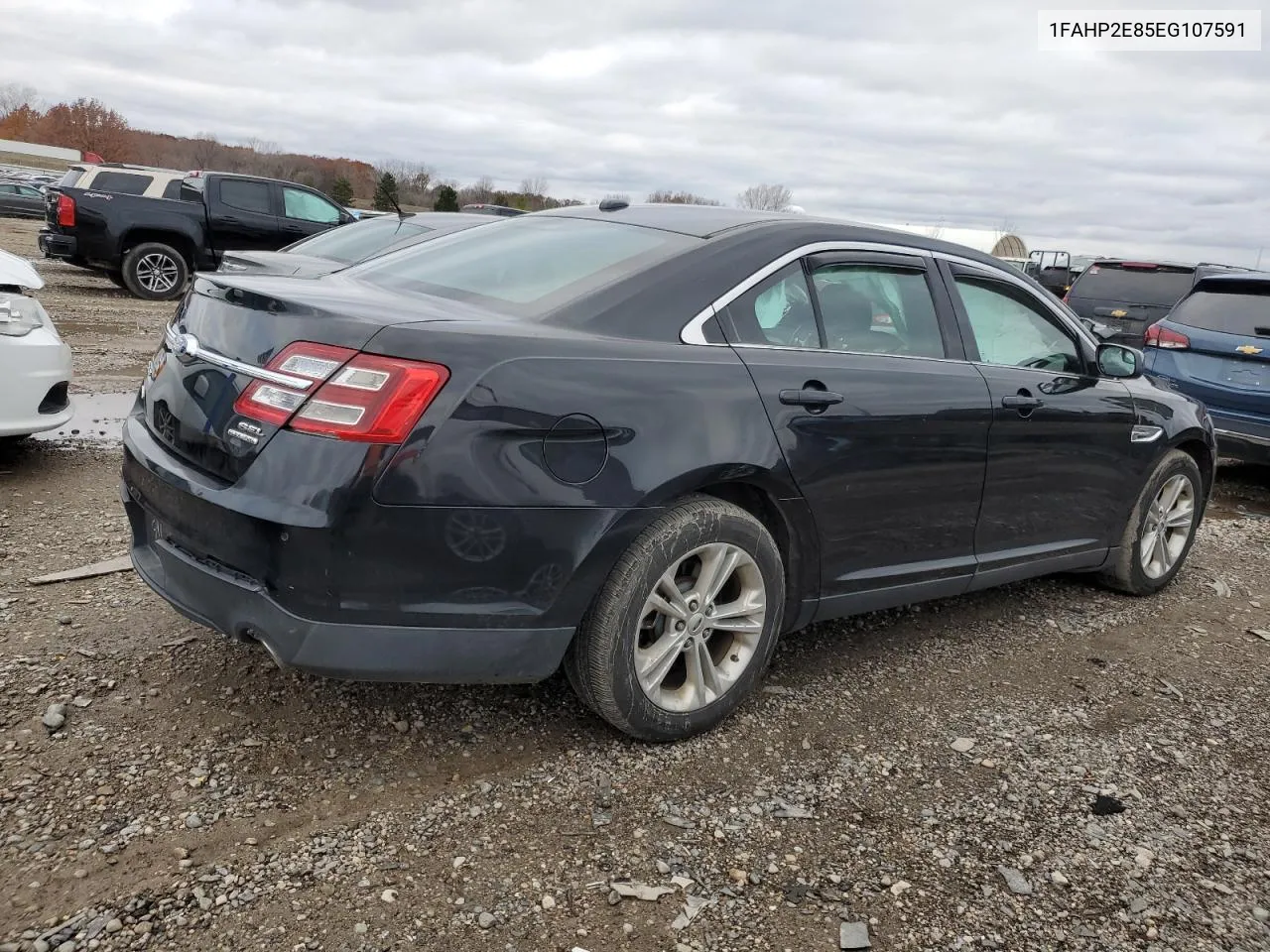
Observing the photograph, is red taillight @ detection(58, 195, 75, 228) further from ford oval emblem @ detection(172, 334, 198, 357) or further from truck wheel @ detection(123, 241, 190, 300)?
ford oval emblem @ detection(172, 334, 198, 357)

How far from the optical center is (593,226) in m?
3.47

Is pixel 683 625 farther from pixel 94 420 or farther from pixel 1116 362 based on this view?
pixel 94 420

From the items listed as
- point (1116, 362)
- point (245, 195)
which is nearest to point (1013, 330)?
point (1116, 362)

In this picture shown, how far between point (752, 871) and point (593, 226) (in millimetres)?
2200

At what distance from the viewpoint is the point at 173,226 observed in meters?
13.1

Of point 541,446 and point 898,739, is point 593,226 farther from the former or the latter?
point 898,739

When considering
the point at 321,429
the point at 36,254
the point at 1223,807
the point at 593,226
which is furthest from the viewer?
the point at 36,254

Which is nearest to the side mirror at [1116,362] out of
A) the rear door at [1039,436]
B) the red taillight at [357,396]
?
the rear door at [1039,436]

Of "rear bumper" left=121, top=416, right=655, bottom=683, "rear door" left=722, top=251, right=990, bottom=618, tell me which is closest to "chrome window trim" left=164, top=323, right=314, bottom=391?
"rear bumper" left=121, top=416, right=655, bottom=683

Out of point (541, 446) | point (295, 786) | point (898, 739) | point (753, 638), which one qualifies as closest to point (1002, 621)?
point (898, 739)

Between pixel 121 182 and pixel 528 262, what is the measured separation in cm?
1253

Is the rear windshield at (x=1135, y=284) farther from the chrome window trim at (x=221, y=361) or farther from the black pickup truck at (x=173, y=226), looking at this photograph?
the chrome window trim at (x=221, y=361)

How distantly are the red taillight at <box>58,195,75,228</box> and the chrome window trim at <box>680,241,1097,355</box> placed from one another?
12.3 metres

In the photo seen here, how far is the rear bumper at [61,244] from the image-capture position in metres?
12.6
